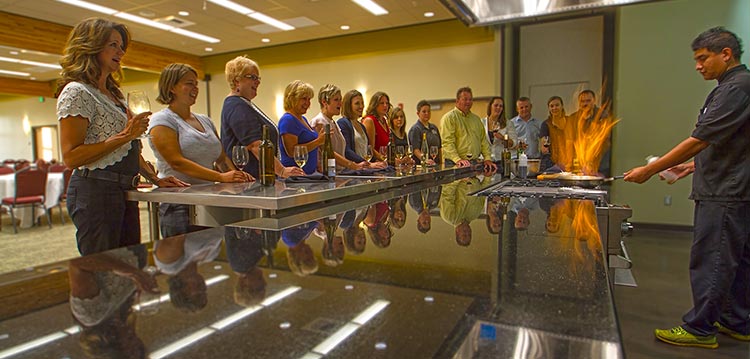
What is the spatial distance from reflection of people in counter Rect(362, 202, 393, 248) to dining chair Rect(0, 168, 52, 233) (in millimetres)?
6131

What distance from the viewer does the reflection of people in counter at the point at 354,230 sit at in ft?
2.91

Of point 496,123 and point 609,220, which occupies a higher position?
point 496,123

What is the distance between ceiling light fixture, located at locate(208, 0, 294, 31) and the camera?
5992mm

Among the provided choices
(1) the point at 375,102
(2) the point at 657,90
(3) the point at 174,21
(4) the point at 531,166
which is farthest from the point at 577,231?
(3) the point at 174,21

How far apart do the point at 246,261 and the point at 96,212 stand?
39.1 inches

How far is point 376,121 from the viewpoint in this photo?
12.0 ft

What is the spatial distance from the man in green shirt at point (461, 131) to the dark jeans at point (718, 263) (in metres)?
1.80

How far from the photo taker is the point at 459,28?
7172 mm

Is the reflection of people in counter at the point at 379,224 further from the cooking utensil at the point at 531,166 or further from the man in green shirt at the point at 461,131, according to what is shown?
the man in green shirt at the point at 461,131

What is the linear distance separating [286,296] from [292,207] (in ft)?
2.90

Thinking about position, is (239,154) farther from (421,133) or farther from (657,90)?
(657,90)

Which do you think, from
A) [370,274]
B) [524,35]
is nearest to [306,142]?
[370,274]

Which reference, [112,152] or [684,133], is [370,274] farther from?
[684,133]

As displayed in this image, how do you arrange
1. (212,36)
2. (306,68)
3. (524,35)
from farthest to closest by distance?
(306,68) < (212,36) < (524,35)
